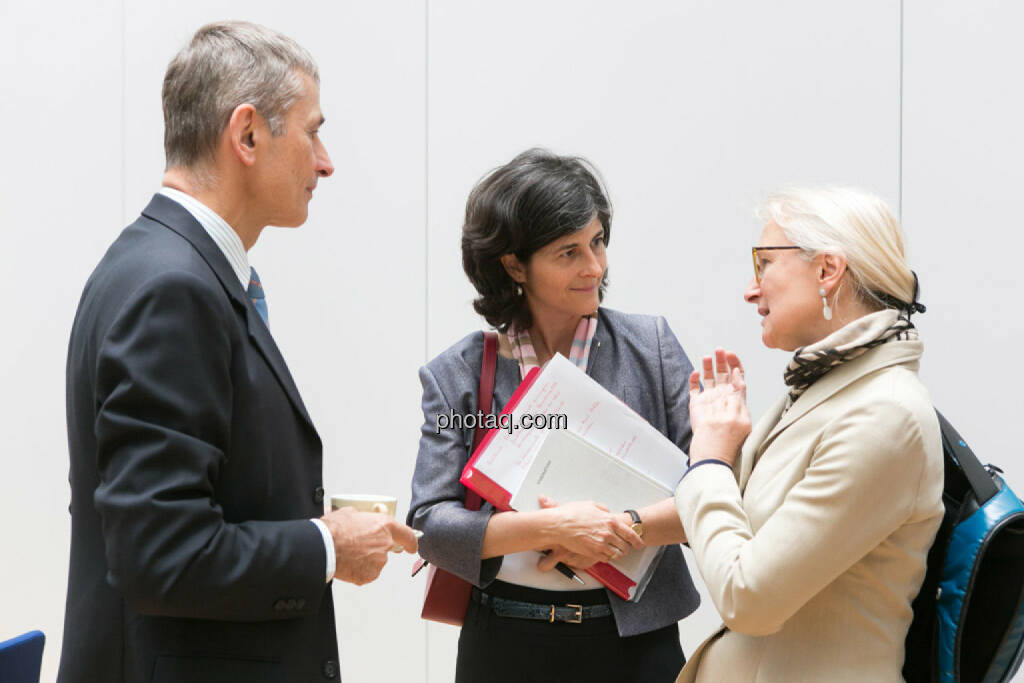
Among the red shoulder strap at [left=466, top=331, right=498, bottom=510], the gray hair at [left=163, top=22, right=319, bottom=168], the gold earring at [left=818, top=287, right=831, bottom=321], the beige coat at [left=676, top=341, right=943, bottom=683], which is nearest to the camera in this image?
the beige coat at [left=676, top=341, right=943, bottom=683]

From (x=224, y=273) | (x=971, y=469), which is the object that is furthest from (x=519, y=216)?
(x=971, y=469)

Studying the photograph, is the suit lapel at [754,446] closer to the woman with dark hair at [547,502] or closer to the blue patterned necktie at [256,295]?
the woman with dark hair at [547,502]

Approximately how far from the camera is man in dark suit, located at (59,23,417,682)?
1.39m

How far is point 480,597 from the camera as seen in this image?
2.22 metres

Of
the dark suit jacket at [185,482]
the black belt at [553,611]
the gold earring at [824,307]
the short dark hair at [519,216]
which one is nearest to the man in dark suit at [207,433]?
the dark suit jacket at [185,482]

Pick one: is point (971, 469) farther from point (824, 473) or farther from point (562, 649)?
point (562, 649)

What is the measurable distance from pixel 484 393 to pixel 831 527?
913 mm

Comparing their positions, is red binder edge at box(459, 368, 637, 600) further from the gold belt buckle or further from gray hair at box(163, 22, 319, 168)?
gray hair at box(163, 22, 319, 168)

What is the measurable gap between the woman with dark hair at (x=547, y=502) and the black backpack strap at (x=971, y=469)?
1.90 ft

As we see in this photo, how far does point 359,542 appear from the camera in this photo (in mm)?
1586

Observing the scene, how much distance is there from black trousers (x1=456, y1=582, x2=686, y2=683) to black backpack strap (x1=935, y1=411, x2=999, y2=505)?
0.80 meters

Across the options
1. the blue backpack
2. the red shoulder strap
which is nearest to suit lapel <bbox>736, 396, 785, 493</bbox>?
the blue backpack

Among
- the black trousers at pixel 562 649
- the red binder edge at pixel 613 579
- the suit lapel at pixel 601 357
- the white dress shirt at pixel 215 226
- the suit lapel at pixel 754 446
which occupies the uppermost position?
the white dress shirt at pixel 215 226

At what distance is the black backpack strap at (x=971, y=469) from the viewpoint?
1.62m
